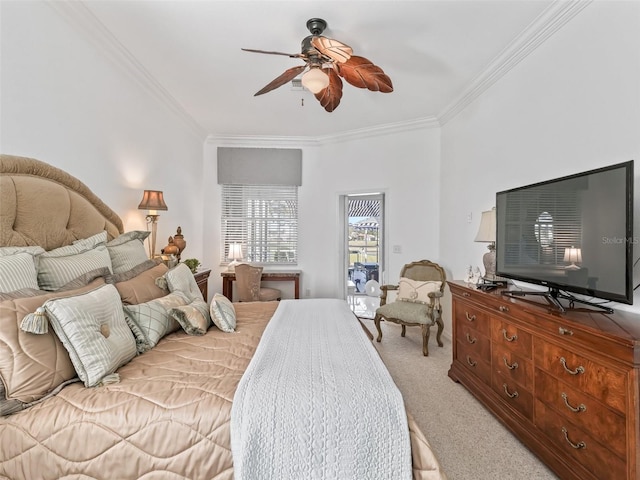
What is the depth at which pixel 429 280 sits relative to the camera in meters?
3.89

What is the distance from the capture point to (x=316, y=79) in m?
2.12

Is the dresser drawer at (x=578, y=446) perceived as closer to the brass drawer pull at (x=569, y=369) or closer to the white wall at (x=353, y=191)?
the brass drawer pull at (x=569, y=369)

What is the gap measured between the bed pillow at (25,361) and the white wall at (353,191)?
3.67 metres

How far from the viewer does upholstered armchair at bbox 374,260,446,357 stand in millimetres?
3264

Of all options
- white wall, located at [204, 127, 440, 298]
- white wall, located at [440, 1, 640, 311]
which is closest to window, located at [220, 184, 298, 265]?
white wall, located at [204, 127, 440, 298]

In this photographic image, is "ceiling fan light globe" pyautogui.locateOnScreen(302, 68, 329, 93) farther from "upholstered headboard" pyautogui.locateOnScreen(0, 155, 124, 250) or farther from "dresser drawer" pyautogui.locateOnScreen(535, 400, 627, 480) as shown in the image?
"dresser drawer" pyautogui.locateOnScreen(535, 400, 627, 480)

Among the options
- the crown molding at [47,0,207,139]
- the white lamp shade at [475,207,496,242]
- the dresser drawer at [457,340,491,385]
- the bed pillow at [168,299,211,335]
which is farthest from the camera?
the white lamp shade at [475,207,496,242]

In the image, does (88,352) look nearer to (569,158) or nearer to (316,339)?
(316,339)

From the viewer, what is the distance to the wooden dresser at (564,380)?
1.24 metres

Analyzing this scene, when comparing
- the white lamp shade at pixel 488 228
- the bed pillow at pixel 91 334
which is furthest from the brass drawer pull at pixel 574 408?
the bed pillow at pixel 91 334

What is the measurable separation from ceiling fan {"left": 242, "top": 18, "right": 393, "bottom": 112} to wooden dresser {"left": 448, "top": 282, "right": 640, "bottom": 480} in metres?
1.84

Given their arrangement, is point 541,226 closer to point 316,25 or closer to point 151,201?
point 316,25

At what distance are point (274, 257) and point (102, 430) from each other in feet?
13.0

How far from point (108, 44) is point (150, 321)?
2381 mm
